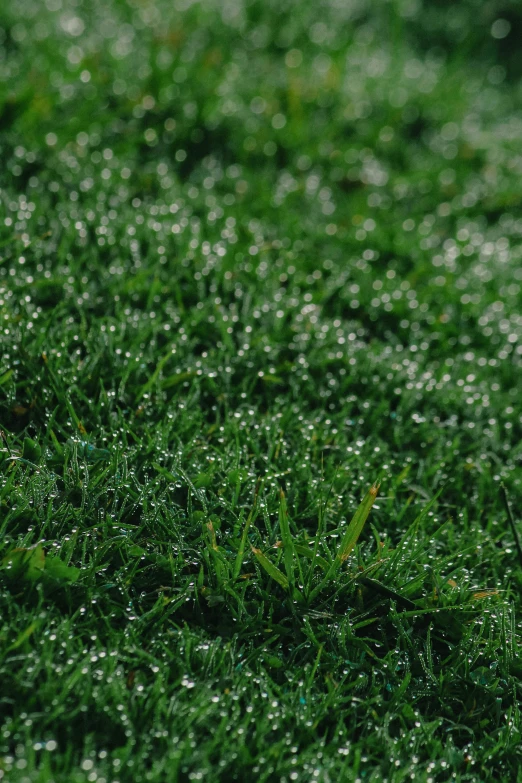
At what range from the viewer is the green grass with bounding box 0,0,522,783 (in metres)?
1.52

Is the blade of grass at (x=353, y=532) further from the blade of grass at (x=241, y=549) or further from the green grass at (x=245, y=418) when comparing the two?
the blade of grass at (x=241, y=549)

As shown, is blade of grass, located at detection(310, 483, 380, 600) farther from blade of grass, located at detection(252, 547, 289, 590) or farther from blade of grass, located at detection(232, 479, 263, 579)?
blade of grass, located at detection(232, 479, 263, 579)

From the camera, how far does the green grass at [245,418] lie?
152 cm

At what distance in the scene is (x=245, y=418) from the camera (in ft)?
7.09

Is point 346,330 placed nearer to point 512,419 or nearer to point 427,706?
point 512,419

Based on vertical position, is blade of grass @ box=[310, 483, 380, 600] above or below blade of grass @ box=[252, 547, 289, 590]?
above

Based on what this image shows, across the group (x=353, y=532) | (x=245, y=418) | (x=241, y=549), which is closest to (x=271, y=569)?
(x=241, y=549)

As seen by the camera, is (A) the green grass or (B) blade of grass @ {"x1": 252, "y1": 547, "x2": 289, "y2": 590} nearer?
(A) the green grass

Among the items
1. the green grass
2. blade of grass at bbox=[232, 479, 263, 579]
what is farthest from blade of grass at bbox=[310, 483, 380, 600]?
blade of grass at bbox=[232, 479, 263, 579]

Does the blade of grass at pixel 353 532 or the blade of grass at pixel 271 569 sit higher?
the blade of grass at pixel 353 532

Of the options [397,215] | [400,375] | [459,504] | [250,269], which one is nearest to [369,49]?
[397,215]

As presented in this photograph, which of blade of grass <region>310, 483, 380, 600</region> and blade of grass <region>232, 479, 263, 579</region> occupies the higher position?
blade of grass <region>310, 483, 380, 600</region>

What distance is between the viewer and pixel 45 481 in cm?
181

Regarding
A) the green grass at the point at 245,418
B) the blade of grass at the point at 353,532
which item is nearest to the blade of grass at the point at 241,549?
the green grass at the point at 245,418
